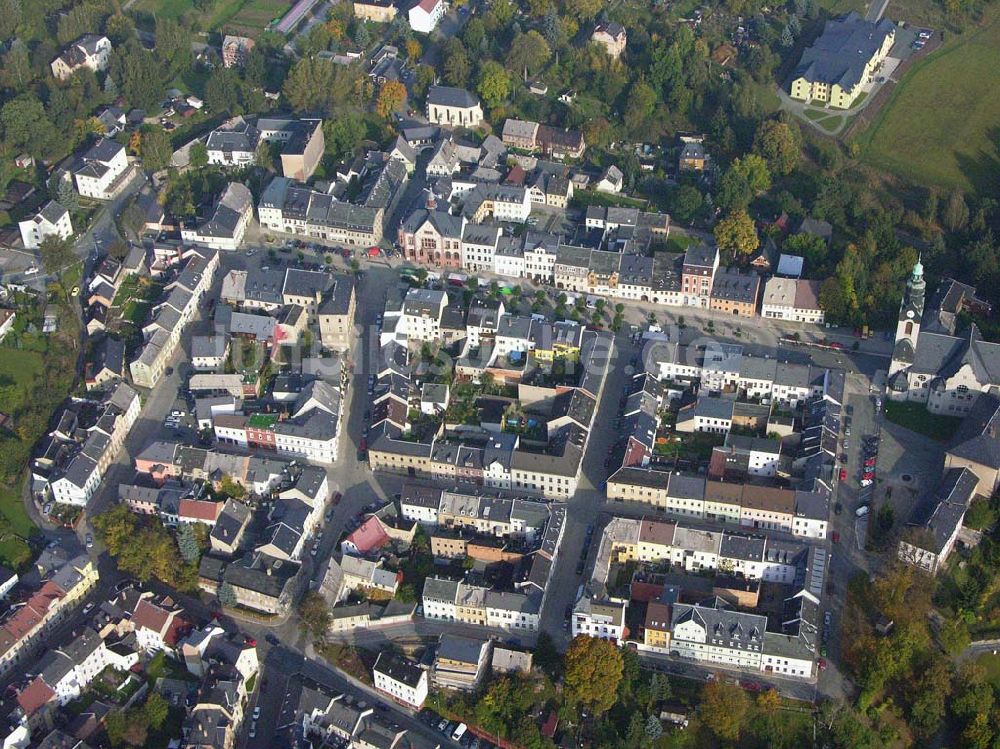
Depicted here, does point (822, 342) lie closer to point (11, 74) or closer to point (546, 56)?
point (546, 56)

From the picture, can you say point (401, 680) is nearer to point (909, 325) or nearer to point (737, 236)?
point (909, 325)

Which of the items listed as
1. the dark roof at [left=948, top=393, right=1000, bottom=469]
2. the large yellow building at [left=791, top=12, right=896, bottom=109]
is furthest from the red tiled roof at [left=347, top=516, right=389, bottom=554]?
the large yellow building at [left=791, top=12, right=896, bottom=109]

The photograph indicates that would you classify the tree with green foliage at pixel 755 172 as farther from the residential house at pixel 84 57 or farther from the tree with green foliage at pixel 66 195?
the residential house at pixel 84 57

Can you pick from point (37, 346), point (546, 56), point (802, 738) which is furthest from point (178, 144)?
point (802, 738)

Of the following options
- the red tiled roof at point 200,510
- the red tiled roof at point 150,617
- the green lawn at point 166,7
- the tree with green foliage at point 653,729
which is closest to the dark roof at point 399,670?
the tree with green foliage at point 653,729

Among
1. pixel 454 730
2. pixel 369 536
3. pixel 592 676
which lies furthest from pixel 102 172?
pixel 592 676

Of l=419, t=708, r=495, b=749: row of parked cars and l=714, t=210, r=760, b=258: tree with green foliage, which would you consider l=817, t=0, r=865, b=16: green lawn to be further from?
l=419, t=708, r=495, b=749: row of parked cars
